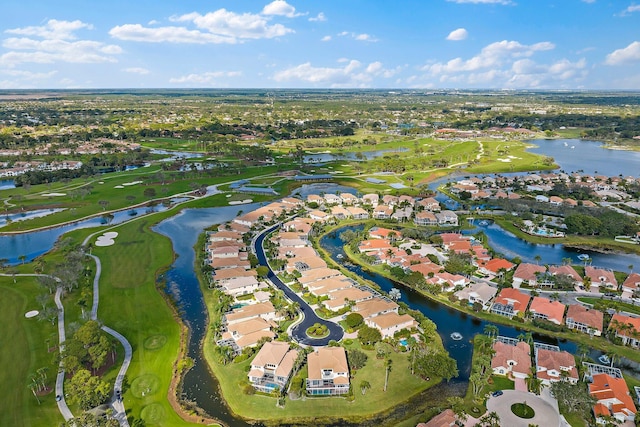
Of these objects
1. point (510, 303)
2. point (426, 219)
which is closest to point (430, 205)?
point (426, 219)

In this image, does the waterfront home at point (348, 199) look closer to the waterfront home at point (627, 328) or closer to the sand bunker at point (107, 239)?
the sand bunker at point (107, 239)

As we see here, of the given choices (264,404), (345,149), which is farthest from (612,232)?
(345,149)

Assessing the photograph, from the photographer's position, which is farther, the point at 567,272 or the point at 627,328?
the point at 567,272

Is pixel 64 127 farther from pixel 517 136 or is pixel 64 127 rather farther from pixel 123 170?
pixel 517 136

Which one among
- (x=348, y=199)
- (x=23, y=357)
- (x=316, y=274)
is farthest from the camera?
(x=348, y=199)

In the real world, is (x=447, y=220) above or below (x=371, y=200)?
below

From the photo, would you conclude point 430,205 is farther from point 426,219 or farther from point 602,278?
point 602,278

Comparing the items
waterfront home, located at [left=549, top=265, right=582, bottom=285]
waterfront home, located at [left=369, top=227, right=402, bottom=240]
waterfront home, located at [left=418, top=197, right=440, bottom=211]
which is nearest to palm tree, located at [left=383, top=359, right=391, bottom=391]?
waterfront home, located at [left=549, top=265, right=582, bottom=285]
